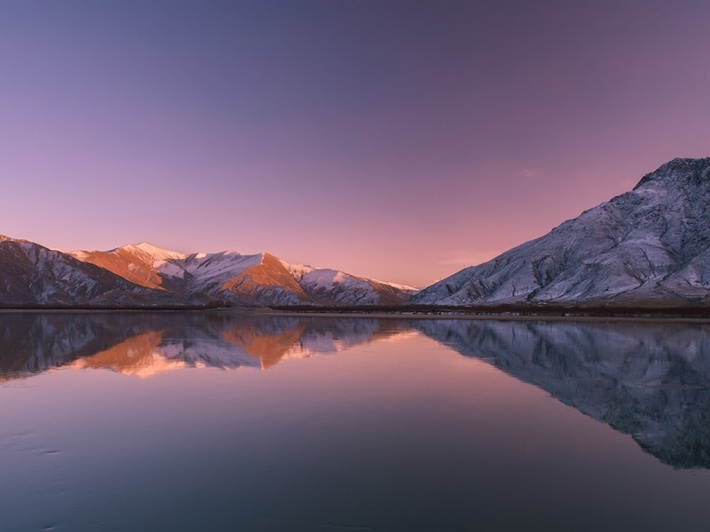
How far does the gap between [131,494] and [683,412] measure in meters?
22.2

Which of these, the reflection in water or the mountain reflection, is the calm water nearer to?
the reflection in water

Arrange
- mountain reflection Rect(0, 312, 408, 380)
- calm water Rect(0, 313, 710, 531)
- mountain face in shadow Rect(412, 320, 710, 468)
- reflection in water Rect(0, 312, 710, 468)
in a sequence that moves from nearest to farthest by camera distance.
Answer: calm water Rect(0, 313, 710, 531)
mountain face in shadow Rect(412, 320, 710, 468)
reflection in water Rect(0, 312, 710, 468)
mountain reflection Rect(0, 312, 408, 380)

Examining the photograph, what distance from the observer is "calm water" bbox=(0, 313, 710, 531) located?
10.9 metres

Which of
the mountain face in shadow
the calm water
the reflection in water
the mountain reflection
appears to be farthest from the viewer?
the mountain reflection

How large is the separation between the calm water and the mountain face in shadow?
166mm

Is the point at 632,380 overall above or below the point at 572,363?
below

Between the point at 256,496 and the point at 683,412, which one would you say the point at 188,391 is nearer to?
the point at 256,496

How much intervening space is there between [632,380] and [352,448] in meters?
22.1

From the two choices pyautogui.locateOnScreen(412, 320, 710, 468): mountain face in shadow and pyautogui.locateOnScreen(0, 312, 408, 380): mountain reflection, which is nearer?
pyautogui.locateOnScreen(412, 320, 710, 468): mountain face in shadow

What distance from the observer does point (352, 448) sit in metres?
15.6

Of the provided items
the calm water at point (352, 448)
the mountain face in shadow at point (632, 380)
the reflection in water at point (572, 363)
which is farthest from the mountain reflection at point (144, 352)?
the mountain face in shadow at point (632, 380)

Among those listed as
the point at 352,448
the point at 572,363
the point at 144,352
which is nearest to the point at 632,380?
the point at 572,363

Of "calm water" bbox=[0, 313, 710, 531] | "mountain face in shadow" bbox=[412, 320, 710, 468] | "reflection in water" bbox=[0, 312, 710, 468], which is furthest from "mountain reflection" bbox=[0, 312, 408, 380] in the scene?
"mountain face in shadow" bbox=[412, 320, 710, 468]

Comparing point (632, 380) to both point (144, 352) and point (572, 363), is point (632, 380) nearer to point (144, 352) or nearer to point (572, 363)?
point (572, 363)
